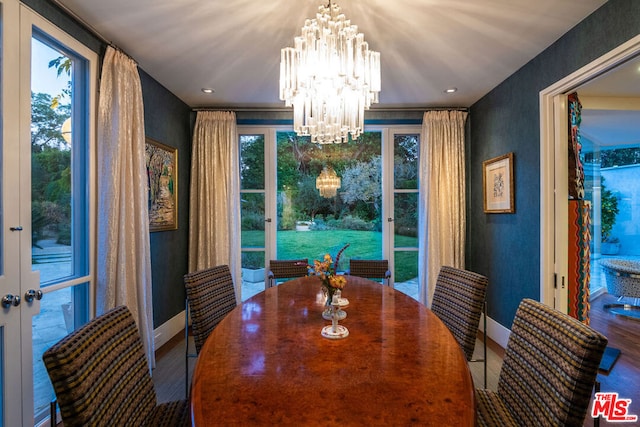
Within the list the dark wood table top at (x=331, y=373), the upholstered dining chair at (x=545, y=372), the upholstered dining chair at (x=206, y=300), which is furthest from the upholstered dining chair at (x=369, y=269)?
the upholstered dining chair at (x=545, y=372)

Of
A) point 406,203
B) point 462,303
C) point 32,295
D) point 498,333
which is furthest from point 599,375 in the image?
point 32,295

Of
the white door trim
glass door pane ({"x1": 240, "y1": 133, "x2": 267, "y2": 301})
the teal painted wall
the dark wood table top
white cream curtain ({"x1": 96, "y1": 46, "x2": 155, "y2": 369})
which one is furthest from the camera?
glass door pane ({"x1": 240, "y1": 133, "x2": 267, "y2": 301})

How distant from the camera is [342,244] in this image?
3.97 m

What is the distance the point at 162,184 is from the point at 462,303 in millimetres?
2865

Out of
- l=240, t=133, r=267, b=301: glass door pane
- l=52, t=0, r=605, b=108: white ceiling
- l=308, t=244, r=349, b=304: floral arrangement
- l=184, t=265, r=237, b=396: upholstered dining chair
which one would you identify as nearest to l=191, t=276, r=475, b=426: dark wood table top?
l=308, t=244, r=349, b=304: floral arrangement

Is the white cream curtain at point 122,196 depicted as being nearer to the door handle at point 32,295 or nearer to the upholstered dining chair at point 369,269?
the door handle at point 32,295

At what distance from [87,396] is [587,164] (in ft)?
20.7

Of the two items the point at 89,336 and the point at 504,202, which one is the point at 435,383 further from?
the point at 504,202

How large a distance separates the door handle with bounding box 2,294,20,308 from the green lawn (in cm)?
252

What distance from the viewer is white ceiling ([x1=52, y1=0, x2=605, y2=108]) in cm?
190

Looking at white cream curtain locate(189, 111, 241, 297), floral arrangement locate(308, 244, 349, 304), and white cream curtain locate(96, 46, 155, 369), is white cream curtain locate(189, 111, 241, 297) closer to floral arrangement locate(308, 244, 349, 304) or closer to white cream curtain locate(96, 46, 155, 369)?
white cream curtain locate(96, 46, 155, 369)

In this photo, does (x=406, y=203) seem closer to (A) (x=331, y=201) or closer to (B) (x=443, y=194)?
(B) (x=443, y=194)

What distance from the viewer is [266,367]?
3.60 feet

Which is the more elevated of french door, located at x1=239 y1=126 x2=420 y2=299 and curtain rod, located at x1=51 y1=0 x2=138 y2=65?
curtain rod, located at x1=51 y1=0 x2=138 y2=65
